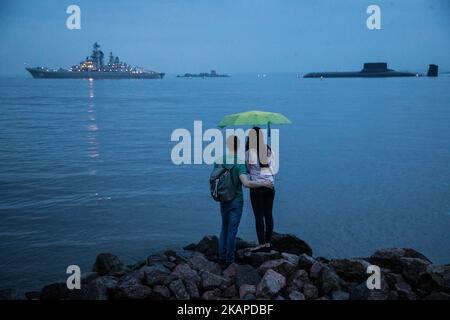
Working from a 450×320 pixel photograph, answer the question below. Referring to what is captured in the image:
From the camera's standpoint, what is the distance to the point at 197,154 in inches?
942

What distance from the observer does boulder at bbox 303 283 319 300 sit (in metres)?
6.68

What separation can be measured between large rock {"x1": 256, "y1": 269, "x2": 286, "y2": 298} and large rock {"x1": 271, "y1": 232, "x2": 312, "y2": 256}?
1.84 m

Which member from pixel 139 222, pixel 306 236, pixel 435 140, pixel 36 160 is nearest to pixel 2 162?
pixel 36 160

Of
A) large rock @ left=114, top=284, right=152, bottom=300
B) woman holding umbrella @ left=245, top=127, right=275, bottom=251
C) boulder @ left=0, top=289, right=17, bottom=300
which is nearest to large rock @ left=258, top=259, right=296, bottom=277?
woman holding umbrella @ left=245, top=127, right=275, bottom=251

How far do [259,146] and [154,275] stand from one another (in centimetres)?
247

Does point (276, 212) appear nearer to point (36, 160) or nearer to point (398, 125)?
point (36, 160)

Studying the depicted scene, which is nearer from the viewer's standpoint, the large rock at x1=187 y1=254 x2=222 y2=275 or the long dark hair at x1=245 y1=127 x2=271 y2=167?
the large rock at x1=187 y1=254 x2=222 y2=275

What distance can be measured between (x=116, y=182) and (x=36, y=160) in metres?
5.96

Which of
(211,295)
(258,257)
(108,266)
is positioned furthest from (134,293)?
(258,257)

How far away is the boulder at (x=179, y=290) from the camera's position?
6.65 metres

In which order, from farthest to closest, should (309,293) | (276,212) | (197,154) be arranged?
(197,154)
(276,212)
(309,293)

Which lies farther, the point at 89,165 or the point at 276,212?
the point at 89,165

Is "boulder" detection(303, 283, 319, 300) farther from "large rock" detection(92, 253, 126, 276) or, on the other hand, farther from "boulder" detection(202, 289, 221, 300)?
"large rock" detection(92, 253, 126, 276)

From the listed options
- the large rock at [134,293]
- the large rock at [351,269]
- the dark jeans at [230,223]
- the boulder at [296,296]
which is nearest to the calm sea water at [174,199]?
the large rock at [351,269]
